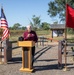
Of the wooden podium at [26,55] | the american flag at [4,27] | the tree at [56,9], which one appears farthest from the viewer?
the tree at [56,9]

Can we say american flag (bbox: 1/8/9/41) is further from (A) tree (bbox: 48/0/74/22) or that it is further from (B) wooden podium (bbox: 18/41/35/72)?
(A) tree (bbox: 48/0/74/22)

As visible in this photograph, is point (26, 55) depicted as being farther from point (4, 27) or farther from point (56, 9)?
point (56, 9)

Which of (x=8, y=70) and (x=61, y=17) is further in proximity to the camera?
(x=61, y=17)

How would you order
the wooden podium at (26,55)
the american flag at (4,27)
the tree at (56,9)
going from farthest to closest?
the tree at (56,9), the american flag at (4,27), the wooden podium at (26,55)

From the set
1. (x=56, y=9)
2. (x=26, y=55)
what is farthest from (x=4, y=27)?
(x=56, y=9)

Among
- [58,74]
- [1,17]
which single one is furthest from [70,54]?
[1,17]

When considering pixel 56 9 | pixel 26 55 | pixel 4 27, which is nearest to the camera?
pixel 26 55

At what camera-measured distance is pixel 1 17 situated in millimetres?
12867

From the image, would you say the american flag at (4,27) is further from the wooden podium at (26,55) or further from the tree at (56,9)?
the tree at (56,9)

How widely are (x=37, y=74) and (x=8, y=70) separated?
144 centimetres

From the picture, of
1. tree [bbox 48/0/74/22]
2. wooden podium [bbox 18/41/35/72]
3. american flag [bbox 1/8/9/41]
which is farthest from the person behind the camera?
tree [bbox 48/0/74/22]

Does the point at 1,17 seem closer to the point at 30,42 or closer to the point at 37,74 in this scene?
the point at 30,42

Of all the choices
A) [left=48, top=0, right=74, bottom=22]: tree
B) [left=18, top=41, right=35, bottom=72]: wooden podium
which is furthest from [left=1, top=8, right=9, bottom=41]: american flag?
[left=48, top=0, right=74, bottom=22]: tree

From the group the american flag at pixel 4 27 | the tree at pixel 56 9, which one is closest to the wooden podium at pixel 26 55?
the american flag at pixel 4 27
